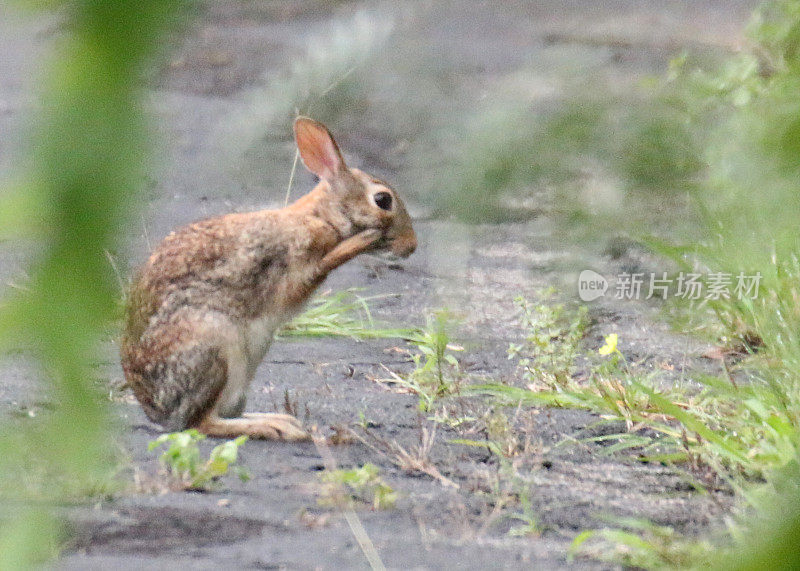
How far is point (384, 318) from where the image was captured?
4.80 meters

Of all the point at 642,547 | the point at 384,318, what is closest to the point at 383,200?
the point at 384,318

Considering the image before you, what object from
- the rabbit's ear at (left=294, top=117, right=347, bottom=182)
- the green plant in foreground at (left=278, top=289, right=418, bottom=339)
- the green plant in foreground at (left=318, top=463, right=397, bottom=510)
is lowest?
the green plant in foreground at (left=278, top=289, right=418, bottom=339)

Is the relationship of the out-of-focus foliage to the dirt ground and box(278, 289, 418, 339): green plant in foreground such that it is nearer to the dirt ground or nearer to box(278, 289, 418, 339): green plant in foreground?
the dirt ground

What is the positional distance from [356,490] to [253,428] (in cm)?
69

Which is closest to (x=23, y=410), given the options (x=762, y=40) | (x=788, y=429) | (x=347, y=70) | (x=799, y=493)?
(x=347, y=70)

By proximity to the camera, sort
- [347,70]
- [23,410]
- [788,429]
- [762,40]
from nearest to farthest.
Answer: [23,410] < [347,70] < [762,40] < [788,429]

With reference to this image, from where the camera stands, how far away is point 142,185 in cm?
66

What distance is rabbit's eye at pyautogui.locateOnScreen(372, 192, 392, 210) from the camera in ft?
12.4

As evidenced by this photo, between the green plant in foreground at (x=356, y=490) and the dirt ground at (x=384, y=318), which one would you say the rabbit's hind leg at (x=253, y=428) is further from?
the green plant in foreground at (x=356, y=490)

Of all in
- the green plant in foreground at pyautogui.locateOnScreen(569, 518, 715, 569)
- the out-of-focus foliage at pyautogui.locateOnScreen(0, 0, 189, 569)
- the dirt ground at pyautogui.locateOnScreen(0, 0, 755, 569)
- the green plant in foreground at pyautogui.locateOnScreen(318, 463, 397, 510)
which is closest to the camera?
the out-of-focus foliage at pyautogui.locateOnScreen(0, 0, 189, 569)

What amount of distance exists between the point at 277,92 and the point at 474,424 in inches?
96.9

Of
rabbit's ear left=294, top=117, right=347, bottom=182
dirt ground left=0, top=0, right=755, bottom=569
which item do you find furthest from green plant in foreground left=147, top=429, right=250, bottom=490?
rabbit's ear left=294, top=117, right=347, bottom=182

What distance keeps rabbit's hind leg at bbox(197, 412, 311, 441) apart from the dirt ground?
62 millimetres

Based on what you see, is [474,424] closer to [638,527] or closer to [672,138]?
[638,527]
